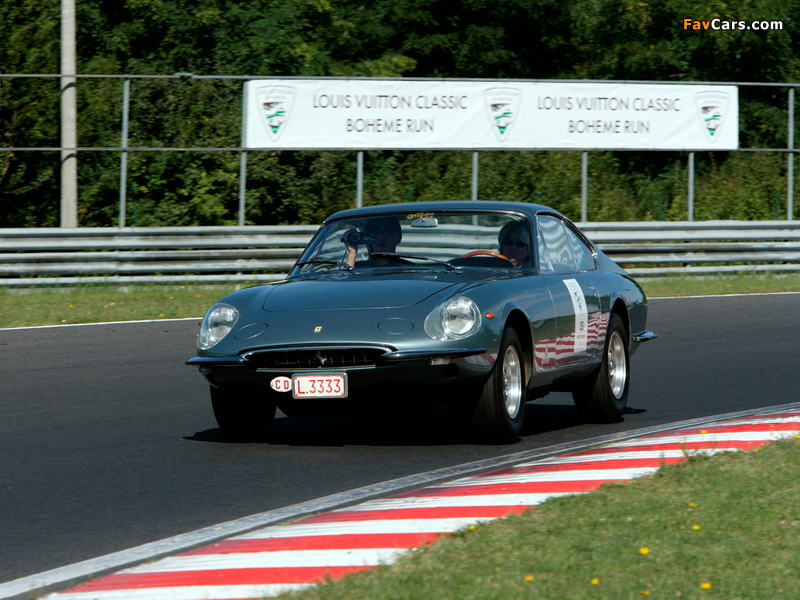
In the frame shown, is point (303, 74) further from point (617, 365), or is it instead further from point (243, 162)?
point (617, 365)

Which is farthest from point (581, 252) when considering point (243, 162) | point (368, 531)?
point (243, 162)

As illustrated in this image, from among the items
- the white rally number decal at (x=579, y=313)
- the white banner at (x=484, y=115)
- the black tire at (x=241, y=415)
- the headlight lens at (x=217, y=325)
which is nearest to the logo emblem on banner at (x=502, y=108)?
the white banner at (x=484, y=115)

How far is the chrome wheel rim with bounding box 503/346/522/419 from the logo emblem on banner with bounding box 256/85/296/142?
12.7 m

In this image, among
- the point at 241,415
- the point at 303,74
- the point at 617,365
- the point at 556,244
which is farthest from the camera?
the point at 303,74

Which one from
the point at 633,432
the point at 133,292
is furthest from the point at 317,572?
the point at 133,292

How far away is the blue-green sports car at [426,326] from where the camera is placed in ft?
21.3

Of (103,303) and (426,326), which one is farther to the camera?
(103,303)

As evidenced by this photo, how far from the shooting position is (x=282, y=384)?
656cm

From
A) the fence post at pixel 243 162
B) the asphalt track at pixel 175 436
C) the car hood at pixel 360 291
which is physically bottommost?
the asphalt track at pixel 175 436

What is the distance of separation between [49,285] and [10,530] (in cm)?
1187

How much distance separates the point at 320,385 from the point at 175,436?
1.44 metres

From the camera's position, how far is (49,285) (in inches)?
652

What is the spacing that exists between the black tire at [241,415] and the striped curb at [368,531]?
71.7 inches

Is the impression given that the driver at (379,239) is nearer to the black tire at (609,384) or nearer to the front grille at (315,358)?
the front grille at (315,358)
